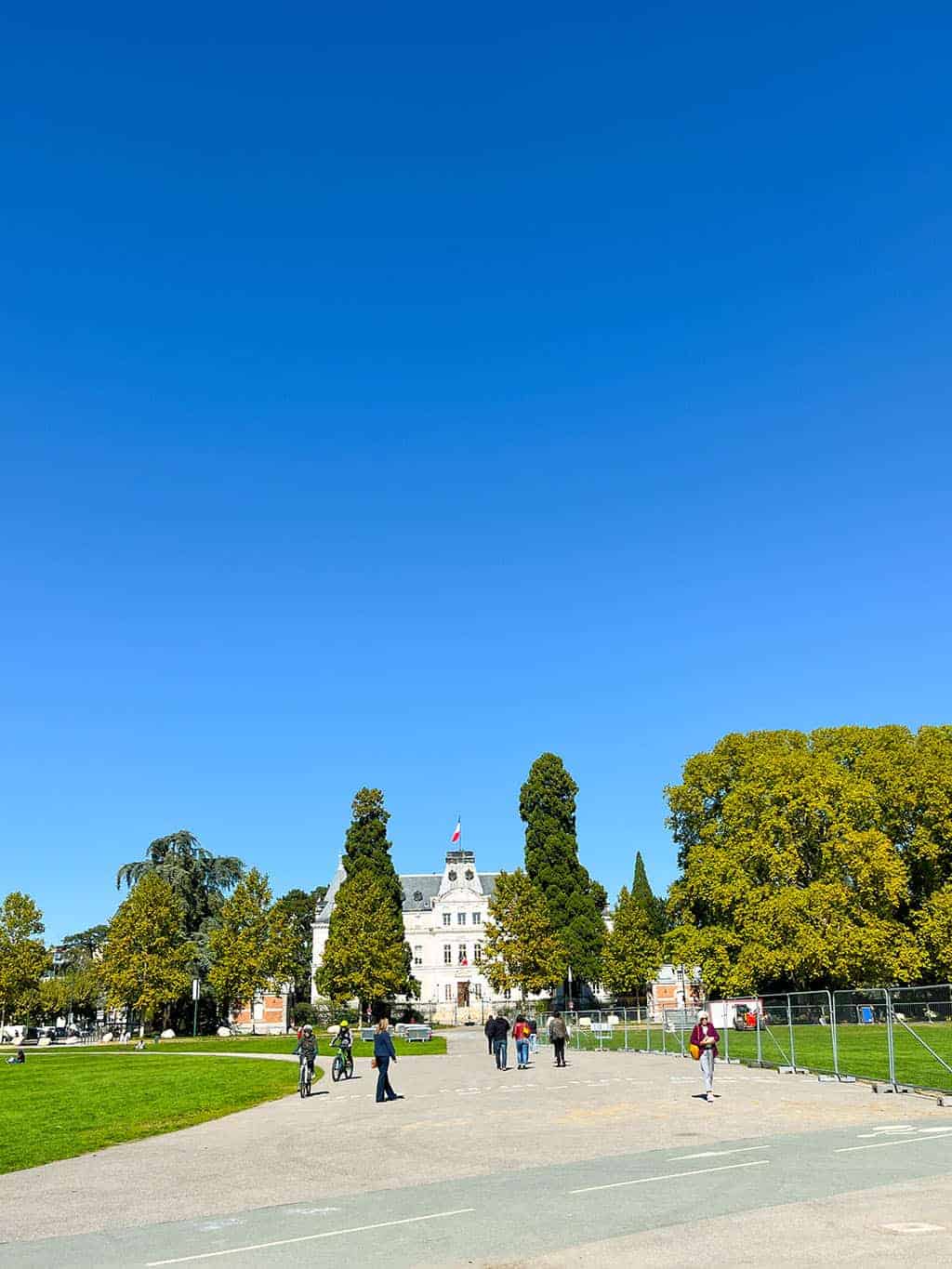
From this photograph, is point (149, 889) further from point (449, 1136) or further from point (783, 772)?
point (449, 1136)

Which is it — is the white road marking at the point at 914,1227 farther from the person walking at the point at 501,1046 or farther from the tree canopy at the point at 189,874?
the tree canopy at the point at 189,874

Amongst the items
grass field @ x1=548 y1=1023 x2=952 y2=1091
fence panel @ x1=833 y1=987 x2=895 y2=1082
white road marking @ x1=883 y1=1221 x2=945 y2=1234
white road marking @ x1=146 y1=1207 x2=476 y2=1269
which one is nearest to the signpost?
grass field @ x1=548 y1=1023 x2=952 y2=1091

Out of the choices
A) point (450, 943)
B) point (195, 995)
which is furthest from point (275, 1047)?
point (450, 943)

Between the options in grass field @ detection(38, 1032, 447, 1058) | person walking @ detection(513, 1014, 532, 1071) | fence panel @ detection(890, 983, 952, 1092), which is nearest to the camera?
fence panel @ detection(890, 983, 952, 1092)

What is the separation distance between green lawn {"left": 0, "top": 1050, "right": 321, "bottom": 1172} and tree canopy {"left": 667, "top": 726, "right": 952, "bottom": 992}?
2440 cm

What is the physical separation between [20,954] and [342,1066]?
4132cm

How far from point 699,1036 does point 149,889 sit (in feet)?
168

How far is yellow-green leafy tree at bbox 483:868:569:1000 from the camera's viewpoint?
71.6 metres

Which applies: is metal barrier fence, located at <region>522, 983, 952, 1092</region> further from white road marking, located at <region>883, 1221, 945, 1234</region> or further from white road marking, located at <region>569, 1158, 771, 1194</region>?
white road marking, located at <region>883, 1221, 945, 1234</region>

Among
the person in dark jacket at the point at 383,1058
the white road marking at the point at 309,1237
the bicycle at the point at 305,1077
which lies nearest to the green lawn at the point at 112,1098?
the bicycle at the point at 305,1077

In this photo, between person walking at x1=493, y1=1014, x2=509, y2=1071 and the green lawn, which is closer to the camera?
the green lawn

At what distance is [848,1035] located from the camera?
28688 millimetres

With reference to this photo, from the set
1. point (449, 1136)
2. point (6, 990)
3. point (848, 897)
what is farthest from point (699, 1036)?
point (6, 990)

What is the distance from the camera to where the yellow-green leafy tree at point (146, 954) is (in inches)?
2635
